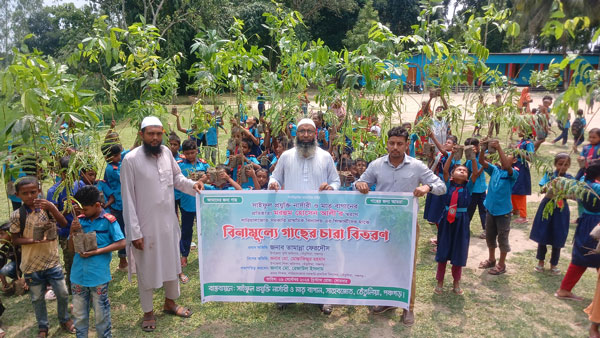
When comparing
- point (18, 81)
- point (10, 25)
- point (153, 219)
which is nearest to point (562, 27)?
point (153, 219)

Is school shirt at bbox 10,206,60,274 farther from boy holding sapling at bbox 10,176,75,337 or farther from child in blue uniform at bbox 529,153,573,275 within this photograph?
child in blue uniform at bbox 529,153,573,275

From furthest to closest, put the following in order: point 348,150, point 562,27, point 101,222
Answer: point 348,150 → point 101,222 → point 562,27

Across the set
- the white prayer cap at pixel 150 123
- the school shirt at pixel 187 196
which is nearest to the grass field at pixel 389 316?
the school shirt at pixel 187 196

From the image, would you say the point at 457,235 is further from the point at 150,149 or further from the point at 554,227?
the point at 150,149

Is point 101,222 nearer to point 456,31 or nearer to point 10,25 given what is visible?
point 456,31

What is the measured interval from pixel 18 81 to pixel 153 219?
1.60 meters

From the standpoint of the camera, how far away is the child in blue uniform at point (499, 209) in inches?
207

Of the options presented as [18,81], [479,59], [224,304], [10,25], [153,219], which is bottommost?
[224,304]

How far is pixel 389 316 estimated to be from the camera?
14.6 ft

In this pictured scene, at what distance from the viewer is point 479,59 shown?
5.04 meters

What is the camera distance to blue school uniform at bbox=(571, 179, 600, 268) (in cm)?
447

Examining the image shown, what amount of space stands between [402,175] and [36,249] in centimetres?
348

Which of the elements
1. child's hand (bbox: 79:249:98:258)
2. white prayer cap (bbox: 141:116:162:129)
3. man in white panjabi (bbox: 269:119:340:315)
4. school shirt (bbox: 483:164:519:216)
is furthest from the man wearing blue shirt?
child's hand (bbox: 79:249:98:258)

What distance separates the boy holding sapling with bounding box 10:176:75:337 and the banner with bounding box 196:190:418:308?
1.31 metres
